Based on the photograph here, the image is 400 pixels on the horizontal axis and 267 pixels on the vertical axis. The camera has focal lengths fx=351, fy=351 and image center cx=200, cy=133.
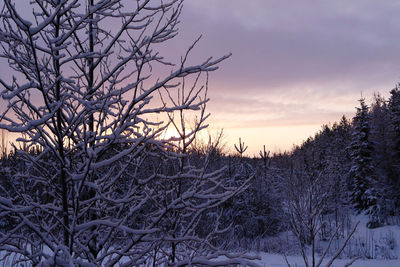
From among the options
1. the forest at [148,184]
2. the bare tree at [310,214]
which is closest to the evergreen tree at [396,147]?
the forest at [148,184]

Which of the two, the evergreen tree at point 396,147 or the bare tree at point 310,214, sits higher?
the evergreen tree at point 396,147

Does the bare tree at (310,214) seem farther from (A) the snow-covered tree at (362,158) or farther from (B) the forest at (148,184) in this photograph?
(A) the snow-covered tree at (362,158)

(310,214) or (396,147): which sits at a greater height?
(396,147)

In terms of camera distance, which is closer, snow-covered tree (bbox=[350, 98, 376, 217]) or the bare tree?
the bare tree

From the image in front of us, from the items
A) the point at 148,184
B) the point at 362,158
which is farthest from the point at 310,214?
the point at 362,158

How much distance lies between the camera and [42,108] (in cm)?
367

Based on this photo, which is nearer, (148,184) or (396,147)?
(148,184)

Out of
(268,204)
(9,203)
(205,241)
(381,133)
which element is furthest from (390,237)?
(9,203)

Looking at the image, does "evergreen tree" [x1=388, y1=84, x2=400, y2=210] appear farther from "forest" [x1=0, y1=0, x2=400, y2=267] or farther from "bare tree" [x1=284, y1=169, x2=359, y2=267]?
"bare tree" [x1=284, y1=169, x2=359, y2=267]

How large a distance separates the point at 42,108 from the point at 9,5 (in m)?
1.51

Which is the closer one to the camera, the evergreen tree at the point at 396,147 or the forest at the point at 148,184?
the forest at the point at 148,184

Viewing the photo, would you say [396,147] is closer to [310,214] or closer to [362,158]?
[362,158]

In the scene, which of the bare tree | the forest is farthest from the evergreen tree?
the bare tree

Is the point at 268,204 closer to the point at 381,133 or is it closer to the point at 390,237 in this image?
the point at 390,237
